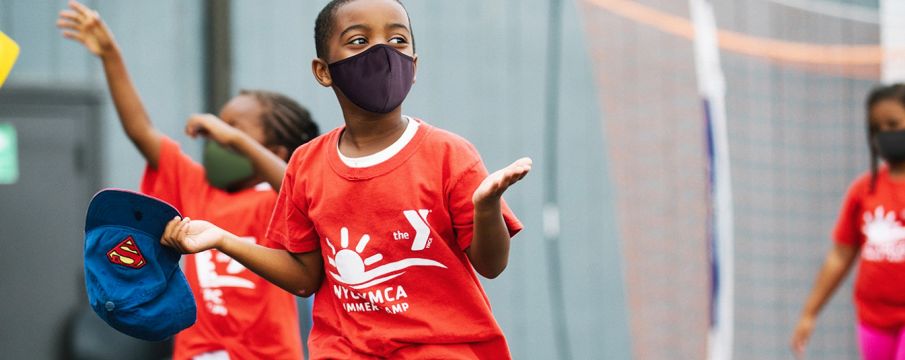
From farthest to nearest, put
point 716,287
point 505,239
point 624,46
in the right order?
1. point 716,287
2. point 624,46
3. point 505,239

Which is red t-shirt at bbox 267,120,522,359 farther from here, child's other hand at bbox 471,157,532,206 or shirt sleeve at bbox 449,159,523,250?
child's other hand at bbox 471,157,532,206

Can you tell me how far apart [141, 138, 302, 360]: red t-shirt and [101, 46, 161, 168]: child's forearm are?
0.21ft

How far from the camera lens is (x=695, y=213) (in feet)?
22.4

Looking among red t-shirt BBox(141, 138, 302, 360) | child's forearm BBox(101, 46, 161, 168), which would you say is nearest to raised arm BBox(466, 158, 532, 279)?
red t-shirt BBox(141, 138, 302, 360)

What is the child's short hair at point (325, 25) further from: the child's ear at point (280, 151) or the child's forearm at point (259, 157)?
the child's ear at point (280, 151)

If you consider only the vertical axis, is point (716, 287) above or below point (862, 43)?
below

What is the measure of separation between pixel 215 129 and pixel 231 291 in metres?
0.52

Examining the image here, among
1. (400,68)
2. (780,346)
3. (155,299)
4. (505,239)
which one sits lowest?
(780,346)

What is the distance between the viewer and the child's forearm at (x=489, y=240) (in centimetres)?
249

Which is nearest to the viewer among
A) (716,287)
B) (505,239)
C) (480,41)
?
(505,239)

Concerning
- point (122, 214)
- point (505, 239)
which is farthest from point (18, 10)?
point (505, 239)

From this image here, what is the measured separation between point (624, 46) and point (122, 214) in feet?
13.6

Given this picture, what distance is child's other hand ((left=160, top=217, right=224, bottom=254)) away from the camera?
107 inches

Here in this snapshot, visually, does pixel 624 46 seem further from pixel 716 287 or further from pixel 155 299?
pixel 155 299
